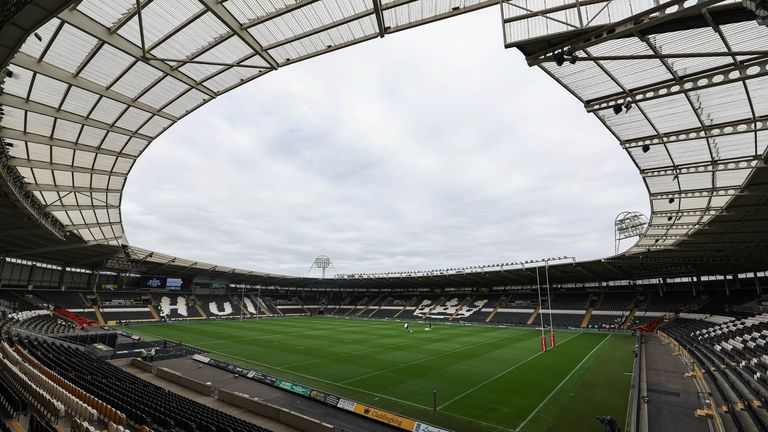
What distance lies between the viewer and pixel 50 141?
18031mm

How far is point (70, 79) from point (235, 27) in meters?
7.65

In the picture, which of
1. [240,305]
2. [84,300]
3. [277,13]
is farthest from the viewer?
[240,305]

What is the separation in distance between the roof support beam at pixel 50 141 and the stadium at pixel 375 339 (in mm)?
84

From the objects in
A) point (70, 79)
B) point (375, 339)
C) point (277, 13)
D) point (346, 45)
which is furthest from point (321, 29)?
point (375, 339)

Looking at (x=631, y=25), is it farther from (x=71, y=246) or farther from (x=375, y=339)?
(x=71, y=246)

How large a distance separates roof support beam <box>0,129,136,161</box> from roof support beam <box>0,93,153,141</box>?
2.31 meters

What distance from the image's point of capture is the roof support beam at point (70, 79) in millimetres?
12406

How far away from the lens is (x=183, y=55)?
42.8 ft

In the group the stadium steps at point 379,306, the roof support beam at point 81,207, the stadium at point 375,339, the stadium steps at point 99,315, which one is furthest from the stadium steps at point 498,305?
the stadium steps at point 99,315

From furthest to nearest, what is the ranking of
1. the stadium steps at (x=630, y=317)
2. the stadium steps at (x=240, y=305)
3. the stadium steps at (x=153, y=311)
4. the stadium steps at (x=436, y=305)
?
1. the stadium steps at (x=240, y=305)
2. the stadium steps at (x=436, y=305)
3. the stadium steps at (x=153, y=311)
4. the stadium steps at (x=630, y=317)

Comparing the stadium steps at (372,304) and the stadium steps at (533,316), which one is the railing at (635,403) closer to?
the stadium steps at (533,316)

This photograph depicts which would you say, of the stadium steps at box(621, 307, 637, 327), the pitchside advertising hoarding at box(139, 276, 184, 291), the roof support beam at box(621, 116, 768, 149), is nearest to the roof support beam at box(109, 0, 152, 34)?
the roof support beam at box(621, 116, 768, 149)

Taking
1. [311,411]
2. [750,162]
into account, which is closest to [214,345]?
[311,411]

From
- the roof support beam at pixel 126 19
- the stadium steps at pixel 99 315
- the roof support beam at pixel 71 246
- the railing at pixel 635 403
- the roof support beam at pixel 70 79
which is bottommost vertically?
the stadium steps at pixel 99 315
